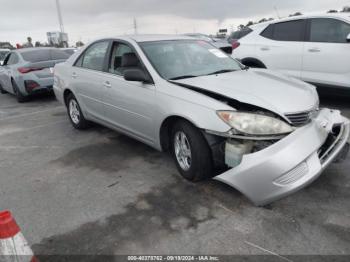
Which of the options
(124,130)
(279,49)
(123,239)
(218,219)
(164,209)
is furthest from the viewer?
(279,49)

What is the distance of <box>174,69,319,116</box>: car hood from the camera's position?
2920 millimetres

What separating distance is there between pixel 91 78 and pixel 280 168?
10.5ft

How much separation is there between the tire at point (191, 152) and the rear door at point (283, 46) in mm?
3835

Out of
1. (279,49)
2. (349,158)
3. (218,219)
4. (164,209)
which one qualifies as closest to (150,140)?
(164,209)

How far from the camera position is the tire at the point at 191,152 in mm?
3057

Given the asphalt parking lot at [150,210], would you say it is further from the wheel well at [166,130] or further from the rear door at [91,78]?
the rear door at [91,78]

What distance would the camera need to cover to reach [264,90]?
3.14m

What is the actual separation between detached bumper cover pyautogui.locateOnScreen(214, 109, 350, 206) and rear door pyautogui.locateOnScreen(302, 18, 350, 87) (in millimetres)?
3382

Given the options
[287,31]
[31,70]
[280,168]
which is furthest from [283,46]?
[31,70]

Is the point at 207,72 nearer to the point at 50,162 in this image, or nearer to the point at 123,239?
the point at 123,239

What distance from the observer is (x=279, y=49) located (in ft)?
20.8

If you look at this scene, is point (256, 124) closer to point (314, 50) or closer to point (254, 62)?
point (314, 50)

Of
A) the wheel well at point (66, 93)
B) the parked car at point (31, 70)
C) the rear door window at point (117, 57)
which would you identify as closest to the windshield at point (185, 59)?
the rear door window at point (117, 57)

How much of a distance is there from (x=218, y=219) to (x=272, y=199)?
0.50 m
